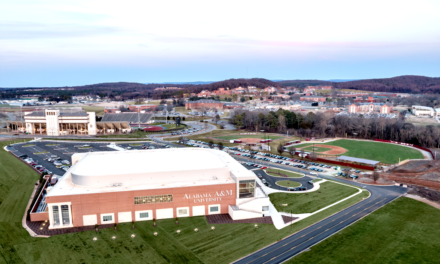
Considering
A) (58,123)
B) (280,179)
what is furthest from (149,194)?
(58,123)

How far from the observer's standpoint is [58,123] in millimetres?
86750

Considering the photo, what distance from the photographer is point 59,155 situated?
6238cm

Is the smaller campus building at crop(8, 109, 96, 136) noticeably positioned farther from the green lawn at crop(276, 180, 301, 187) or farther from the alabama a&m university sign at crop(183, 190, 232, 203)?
the alabama a&m university sign at crop(183, 190, 232, 203)

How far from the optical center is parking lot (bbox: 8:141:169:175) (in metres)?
57.0

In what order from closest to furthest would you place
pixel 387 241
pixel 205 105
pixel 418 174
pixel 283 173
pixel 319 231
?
1. pixel 387 241
2. pixel 319 231
3. pixel 418 174
4. pixel 283 173
5. pixel 205 105

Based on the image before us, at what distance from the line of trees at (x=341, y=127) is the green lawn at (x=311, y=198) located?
4465 cm

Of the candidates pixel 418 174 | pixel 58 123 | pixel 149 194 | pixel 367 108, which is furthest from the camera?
pixel 367 108

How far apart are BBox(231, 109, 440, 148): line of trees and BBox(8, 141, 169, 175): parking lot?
37.4 meters

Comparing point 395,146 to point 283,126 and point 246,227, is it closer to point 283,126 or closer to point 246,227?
point 283,126

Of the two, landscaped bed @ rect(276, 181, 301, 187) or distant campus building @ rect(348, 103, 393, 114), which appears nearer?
landscaped bed @ rect(276, 181, 301, 187)

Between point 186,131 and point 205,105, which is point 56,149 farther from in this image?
point 205,105

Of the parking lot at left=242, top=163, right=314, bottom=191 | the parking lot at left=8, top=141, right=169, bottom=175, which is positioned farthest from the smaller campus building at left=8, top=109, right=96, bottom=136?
the parking lot at left=242, top=163, right=314, bottom=191

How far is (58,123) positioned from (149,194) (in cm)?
6458

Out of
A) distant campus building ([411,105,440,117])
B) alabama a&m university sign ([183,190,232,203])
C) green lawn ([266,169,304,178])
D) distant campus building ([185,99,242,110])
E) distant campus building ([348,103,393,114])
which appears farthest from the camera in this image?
distant campus building ([185,99,242,110])
